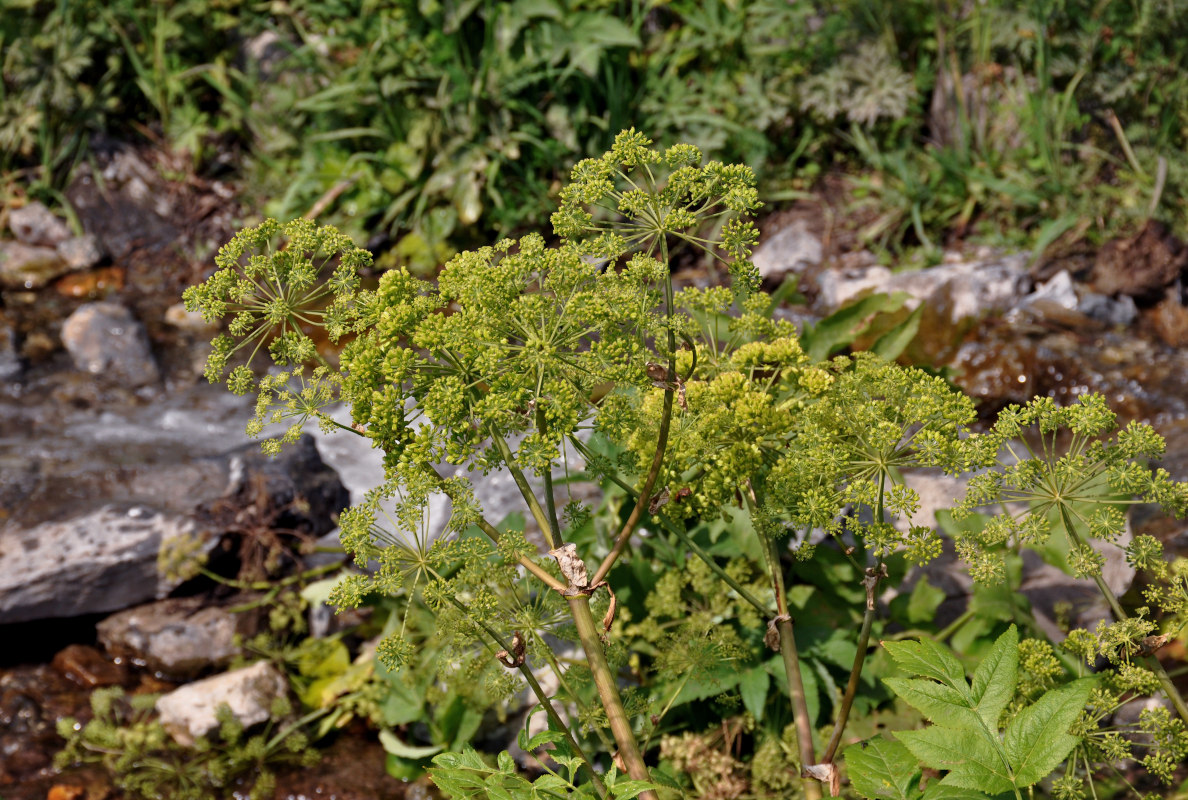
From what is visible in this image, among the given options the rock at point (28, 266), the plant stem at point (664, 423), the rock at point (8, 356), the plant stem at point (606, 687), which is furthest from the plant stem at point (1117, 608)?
the rock at point (28, 266)

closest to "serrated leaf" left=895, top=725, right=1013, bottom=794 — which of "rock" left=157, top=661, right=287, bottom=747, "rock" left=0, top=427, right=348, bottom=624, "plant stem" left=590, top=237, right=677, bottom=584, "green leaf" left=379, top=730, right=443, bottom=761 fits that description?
"plant stem" left=590, top=237, right=677, bottom=584

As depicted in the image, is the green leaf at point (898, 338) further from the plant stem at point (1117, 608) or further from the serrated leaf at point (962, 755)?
the serrated leaf at point (962, 755)

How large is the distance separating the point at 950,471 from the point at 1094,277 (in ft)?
17.0

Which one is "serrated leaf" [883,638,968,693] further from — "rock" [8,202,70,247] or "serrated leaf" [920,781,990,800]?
"rock" [8,202,70,247]

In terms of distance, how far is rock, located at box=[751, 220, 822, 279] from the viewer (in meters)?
6.59

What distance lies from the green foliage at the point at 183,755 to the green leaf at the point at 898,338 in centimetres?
246

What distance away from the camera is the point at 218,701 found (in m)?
3.55

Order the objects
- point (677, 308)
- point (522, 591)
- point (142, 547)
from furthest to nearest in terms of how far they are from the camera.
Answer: point (142, 547) < point (677, 308) < point (522, 591)

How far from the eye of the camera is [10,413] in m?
6.02

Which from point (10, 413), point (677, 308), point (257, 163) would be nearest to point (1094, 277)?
point (677, 308)

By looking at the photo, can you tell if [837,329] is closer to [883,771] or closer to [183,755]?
[883,771]

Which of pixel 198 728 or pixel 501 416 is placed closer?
pixel 501 416

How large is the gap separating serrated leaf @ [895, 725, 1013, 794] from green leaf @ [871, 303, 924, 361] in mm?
1546

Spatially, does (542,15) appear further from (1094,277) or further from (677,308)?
(677,308)
